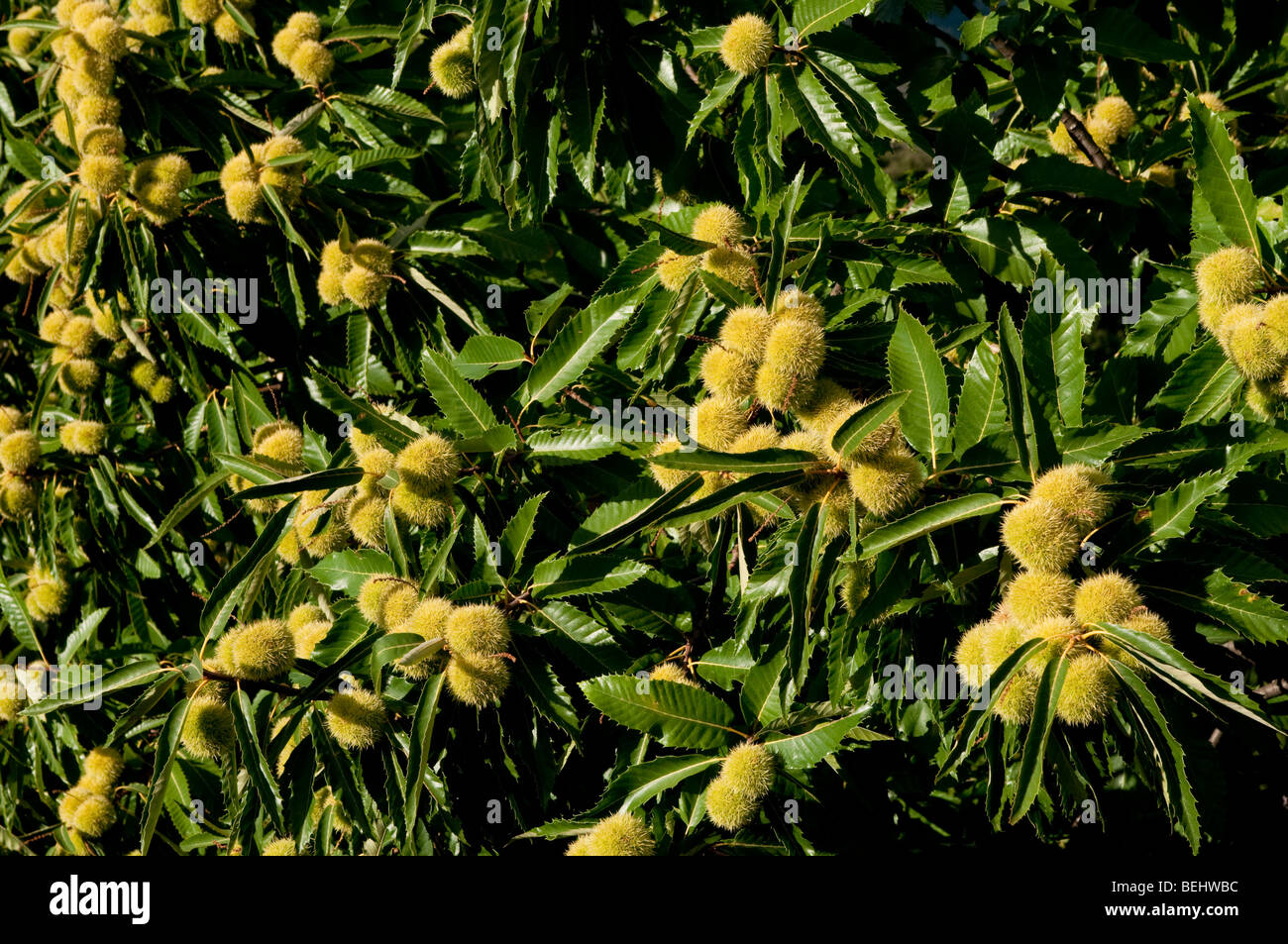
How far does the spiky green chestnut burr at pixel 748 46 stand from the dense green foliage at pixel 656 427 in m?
0.01

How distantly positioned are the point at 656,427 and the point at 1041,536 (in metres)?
0.86

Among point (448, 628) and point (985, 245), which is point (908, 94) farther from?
point (448, 628)

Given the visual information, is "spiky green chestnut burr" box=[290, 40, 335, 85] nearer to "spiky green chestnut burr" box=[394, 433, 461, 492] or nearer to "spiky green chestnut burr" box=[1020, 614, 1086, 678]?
"spiky green chestnut burr" box=[394, 433, 461, 492]

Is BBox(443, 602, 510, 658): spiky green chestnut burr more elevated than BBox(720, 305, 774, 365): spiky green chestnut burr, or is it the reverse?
BBox(720, 305, 774, 365): spiky green chestnut burr

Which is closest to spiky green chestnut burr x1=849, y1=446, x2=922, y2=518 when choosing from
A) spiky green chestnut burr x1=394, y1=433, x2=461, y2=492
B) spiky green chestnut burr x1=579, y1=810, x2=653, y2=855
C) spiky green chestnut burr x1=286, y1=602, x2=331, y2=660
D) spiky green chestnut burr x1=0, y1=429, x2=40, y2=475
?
spiky green chestnut burr x1=579, y1=810, x2=653, y2=855

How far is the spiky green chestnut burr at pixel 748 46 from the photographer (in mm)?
1808

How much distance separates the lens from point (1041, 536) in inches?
55.2

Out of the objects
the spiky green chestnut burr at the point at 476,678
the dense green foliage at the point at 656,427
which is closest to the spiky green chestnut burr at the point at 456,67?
the dense green foliage at the point at 656,427

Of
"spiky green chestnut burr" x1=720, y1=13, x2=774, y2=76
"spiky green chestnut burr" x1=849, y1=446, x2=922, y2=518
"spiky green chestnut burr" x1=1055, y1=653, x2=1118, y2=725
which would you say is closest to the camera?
"spiky green chestnut burr" x1=1055, y1=653, x2=1118, y2=725

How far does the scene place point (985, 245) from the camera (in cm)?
202

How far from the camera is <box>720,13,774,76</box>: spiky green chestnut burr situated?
1808mm

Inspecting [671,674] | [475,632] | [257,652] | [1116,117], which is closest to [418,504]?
[475,632]

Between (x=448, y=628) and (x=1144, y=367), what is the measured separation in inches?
54.5

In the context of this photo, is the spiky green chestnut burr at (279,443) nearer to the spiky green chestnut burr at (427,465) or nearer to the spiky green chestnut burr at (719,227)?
the spiky green chestnut burr at (427,465)
